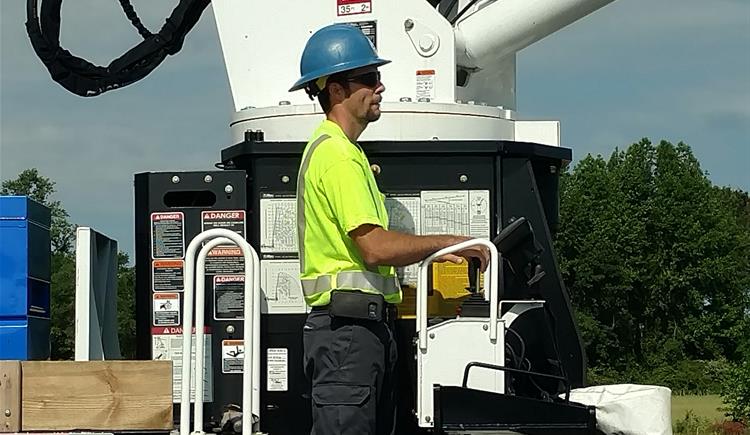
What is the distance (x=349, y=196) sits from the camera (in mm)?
4840

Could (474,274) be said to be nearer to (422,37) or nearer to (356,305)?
(356,305)

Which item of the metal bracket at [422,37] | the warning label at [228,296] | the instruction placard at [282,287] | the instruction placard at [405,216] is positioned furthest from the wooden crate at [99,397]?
the metal bracket at [422,37]

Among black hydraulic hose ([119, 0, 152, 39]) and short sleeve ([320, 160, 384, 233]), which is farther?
black hydraulic hose ([119, 0, 152, 39])

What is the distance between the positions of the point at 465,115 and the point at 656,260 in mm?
56606

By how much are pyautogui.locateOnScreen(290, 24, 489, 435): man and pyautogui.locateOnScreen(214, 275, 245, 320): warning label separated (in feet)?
1.75

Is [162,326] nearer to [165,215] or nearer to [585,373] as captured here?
[165,215]

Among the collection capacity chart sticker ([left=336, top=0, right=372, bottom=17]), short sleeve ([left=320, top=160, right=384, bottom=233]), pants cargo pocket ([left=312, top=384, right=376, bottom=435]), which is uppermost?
capacity chart sticker ([left=336, top=0, right=372, bottom=17])

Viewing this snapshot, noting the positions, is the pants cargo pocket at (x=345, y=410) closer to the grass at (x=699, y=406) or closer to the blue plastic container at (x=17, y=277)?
the blue plastic container at (x=17, y=277)

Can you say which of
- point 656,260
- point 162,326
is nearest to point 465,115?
point 162,326

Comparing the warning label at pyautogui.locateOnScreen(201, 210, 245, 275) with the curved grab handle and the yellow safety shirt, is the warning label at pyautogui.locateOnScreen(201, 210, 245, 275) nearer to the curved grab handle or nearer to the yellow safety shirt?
the yellow safety shirt

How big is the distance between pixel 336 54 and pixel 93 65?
253 cm

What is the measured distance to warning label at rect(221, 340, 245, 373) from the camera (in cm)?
557

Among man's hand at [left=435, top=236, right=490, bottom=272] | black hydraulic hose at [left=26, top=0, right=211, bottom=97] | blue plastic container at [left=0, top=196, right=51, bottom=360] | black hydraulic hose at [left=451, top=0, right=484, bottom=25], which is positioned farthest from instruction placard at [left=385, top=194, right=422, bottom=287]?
black hydraulic hose at [left=26, top=0, right=211, bottom=97]

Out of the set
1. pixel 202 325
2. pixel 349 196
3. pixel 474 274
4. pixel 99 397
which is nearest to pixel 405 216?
pixel 474 274
